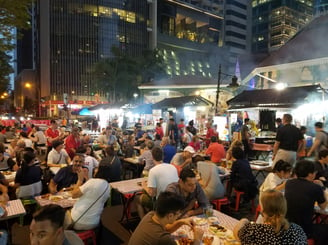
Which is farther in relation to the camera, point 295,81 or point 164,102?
point 164,102

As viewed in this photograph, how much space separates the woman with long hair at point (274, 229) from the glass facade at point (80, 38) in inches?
2005

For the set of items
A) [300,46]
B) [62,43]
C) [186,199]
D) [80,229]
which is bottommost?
[80,229]

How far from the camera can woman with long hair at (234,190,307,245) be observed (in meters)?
2.56

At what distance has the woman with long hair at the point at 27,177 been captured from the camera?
5.30 m

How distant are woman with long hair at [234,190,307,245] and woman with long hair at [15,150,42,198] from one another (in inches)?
172

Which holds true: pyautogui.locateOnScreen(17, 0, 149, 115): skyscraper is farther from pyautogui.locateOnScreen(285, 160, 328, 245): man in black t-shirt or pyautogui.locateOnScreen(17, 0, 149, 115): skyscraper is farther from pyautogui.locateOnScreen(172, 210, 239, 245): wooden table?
pyautogui.locateOnScreen(285, 160, 328, 245): man in black t-shirt

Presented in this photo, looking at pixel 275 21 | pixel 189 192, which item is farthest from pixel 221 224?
pixel 275 21

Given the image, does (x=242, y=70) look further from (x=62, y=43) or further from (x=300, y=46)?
(x=62, y=43)

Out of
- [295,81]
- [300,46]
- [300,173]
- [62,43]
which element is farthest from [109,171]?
[62,43]

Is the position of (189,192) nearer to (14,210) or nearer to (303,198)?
(303,198)

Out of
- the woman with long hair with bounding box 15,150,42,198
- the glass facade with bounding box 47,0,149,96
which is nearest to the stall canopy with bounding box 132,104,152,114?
the woman with long hair with bounding box 15,150,42,198

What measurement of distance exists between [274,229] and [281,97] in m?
9.70

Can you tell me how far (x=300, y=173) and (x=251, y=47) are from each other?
89.5m

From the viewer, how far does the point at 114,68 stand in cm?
3484
